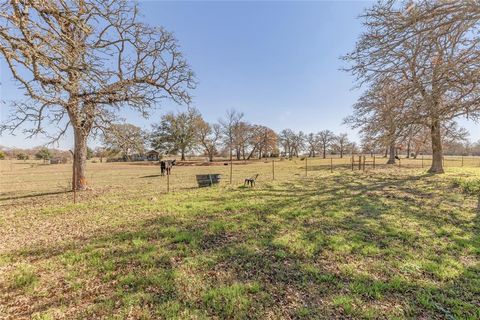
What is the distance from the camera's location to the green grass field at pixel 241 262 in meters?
2.93

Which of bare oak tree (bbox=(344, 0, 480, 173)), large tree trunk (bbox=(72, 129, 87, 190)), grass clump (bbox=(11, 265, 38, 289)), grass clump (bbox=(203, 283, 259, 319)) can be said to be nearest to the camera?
grass clump (bbox=(203, 283, 259, 319))

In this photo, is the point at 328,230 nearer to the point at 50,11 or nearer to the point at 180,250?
the point at 180,250

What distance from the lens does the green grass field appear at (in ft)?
9.61

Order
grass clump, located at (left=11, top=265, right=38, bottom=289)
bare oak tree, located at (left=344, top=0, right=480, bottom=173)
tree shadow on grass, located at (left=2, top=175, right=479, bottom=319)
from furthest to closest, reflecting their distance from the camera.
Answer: bare oak tree, located at (left=344, top=0, right=480, bottom=173), grass clump, located at (left=11, top=265, right=38, bottom=289), tree shadow on grass, located at (left=2, top=175, right=479, bottom=319)

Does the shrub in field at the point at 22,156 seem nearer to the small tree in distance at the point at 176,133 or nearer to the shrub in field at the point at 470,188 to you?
the small tree in distance at the point at 176,133

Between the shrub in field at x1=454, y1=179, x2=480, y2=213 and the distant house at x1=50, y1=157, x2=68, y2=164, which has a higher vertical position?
the distant house at x1=50, y1=157, x2=68, y2=164

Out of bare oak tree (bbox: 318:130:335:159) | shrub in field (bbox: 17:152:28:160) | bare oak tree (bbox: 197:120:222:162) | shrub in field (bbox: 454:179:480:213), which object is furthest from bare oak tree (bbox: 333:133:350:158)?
shrub in field (bbox: 17:152:28:160)

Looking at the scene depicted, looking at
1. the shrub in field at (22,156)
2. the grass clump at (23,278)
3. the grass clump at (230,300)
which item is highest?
the shrub in field at (22,156)

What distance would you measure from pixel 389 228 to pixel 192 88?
986cm

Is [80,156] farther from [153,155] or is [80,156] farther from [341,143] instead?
[341,143]

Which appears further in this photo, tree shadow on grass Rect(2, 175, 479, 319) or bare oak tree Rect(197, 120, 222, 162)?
bare oak tree Rect(197, 120, 222, 162)

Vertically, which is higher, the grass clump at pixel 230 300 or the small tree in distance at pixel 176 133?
the small tree in distance at pixel 176 133

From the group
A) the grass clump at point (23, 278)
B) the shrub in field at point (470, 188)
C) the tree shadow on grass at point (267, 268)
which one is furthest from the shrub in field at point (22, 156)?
the shrub in field at point (470, 188)

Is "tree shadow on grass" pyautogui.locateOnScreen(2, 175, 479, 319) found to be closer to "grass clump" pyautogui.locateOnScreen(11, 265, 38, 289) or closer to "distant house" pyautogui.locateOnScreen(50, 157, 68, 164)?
"grass clump" pyautogui.locateOnScreen(11, 265, 38, 289)
